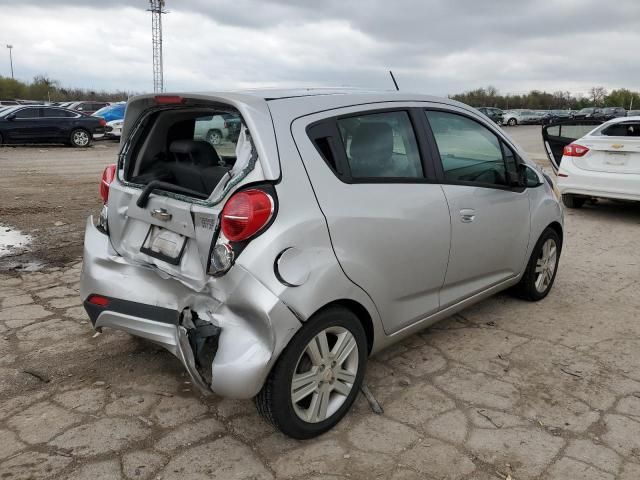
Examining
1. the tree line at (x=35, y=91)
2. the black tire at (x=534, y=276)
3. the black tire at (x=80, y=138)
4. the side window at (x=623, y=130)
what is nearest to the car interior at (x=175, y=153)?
the black tire at (x=534, y=276)

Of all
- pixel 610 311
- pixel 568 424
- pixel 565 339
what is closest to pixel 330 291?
pixel 568 424

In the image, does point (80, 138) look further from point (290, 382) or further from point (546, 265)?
point (290, 382)

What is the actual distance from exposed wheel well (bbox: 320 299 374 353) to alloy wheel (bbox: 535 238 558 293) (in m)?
2.11

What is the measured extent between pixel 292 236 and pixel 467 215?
1.44 metres

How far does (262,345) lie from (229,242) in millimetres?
480

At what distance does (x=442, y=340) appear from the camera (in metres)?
3.99

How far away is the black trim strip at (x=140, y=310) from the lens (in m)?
2.75

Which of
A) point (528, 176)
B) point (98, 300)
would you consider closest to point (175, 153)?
point (98, 300)

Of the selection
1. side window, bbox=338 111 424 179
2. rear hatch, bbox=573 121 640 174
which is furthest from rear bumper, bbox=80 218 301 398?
rear hatch, bbox=573 121 640 174

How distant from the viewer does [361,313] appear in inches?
117

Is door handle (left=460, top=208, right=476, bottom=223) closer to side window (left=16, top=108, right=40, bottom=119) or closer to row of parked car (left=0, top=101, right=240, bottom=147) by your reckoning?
row of parked car (left=0, top=101, right=240, bottom=147)

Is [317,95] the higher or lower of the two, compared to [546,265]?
higher

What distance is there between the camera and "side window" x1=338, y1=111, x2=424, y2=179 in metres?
2.97

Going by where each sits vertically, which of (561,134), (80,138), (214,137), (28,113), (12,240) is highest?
(214,137)
